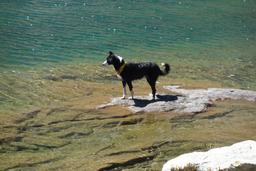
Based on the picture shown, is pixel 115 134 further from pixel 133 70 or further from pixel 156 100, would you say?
pixel 133 70

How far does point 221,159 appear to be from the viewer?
8898 millimetres

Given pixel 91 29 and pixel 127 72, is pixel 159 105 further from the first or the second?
pixel 91 29

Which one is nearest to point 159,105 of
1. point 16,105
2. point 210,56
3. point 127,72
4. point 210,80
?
point 127,72

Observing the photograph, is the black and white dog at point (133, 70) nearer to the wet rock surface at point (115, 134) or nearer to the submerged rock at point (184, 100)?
the submerged rock at point (184, 100)

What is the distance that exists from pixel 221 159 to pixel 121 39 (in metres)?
29.9

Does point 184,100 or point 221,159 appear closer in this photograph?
point 221,159

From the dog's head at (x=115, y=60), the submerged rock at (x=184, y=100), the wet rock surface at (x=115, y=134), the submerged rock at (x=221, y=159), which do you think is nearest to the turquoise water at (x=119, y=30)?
the dog's head at (x=115, y=60)

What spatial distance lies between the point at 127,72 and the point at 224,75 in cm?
1032

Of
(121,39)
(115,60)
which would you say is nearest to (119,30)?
(121,39)

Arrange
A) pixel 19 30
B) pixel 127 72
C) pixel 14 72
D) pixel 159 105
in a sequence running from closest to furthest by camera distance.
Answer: pixel 159 105 → pixel 127 72 → pixel 14 72 → pixel 19 30

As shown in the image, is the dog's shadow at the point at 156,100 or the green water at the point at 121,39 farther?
the green water at the point at 121,39

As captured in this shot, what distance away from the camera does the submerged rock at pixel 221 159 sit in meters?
8.64

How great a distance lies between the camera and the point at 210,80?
27.1 m

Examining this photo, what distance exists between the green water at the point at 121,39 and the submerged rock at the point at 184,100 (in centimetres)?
462
